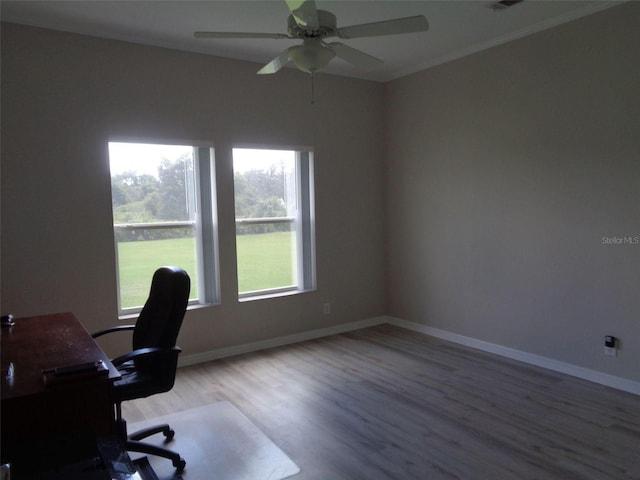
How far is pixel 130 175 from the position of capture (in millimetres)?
3955

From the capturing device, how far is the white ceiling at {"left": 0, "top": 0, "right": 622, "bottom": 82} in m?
3.22

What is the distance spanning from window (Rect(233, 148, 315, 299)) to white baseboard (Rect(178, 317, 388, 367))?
0.48 m

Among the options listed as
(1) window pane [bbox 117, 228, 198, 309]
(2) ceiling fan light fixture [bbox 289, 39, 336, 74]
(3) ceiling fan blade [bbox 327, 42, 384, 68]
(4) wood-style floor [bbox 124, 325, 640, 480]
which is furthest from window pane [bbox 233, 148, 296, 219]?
(2) ceiling fan light fixture [bbox 289, 39, 336, 74]

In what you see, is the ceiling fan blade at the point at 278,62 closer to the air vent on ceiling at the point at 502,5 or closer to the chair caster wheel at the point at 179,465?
the air vent on ceiling at the point at 502,5

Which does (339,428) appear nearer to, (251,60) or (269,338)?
(269,338)

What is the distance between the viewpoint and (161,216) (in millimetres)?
4117

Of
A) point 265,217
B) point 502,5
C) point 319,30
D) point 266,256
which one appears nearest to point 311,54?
point 319,30

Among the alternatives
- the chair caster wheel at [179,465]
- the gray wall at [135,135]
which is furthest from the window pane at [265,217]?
the chair caster wheel at [179,465]

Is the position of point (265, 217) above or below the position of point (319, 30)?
below

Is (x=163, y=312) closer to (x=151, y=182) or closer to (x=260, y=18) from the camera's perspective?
(x=151, y=182)

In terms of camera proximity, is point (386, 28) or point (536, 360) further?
point (536, 360)

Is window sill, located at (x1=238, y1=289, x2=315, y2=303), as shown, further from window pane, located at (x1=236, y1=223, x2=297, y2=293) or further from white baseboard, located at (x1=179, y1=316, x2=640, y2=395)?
white baseboard, located at (x1=179, y1=316, x2=640, y2=395)

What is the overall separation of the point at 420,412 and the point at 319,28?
8.26 ft

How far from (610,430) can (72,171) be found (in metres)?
4.21
